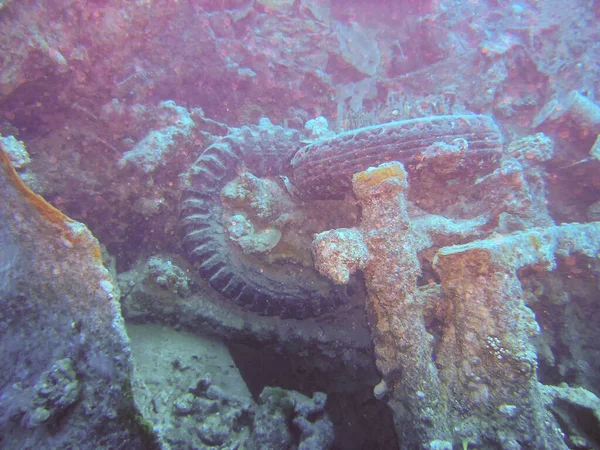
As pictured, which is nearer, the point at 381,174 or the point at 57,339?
the point at 57,339

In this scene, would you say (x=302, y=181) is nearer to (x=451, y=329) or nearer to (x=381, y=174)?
(x=381, y=174)

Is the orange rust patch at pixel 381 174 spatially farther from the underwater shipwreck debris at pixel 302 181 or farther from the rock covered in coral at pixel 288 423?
the rock covered in coral at pixel 288 423

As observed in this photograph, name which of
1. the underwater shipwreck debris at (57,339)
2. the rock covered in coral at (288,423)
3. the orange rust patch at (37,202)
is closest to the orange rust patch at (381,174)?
the rock covered in coral at (288,423)

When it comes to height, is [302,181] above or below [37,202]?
above

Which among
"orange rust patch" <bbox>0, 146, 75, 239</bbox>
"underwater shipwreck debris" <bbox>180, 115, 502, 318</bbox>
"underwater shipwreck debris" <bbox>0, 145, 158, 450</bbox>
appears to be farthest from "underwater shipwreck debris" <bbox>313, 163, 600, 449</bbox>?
"orange rust patch" <bbox>0, 146, 75, 239</bbox>

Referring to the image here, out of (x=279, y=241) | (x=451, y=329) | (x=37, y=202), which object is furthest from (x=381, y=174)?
(x=37, y=202)

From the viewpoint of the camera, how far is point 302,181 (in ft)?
11.2

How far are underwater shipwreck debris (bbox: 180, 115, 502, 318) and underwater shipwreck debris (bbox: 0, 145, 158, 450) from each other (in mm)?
1435

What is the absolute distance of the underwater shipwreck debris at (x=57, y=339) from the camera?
1632 millimetres

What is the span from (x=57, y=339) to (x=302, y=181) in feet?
8.03

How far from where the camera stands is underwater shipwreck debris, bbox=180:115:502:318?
A: 305cm

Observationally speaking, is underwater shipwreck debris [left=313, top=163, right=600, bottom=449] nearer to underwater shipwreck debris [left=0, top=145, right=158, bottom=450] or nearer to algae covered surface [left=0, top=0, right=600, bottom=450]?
algae covered surface [left=0, top=0, right=600, bottom=450]

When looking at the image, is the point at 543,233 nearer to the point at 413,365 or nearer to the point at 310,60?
the point at 413,365

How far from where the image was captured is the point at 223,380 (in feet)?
9.19
